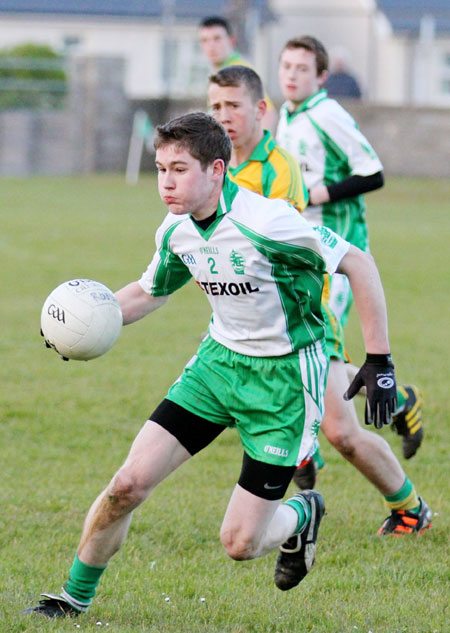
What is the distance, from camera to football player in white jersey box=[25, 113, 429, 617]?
169 inches

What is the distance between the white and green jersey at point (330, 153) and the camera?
673cm

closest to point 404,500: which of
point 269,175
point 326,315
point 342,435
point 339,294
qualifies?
point 342,435

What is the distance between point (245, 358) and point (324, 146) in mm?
2655

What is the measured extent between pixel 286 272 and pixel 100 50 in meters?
40.0

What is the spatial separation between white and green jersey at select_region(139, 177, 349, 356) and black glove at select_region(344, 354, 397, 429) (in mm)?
309

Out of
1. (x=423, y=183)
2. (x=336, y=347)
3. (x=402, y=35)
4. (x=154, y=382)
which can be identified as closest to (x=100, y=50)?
(x=402, y=35)

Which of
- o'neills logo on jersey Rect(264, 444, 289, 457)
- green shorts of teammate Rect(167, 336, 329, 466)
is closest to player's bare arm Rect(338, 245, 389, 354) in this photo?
green shorts of teammate Rect(167, 336, 329, 466)

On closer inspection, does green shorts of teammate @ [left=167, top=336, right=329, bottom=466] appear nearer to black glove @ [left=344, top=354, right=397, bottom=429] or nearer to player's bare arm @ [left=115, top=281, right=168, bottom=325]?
black glove @ [left=344, top=354, right=397, bottom=429]

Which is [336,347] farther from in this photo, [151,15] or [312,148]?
[151,15]

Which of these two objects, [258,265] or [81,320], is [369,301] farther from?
[81,320]

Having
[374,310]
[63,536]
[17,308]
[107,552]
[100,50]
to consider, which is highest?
[374,310]

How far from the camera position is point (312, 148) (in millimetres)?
6805

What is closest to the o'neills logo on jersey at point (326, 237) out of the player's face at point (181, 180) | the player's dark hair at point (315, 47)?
the player's face at point (181, 180)

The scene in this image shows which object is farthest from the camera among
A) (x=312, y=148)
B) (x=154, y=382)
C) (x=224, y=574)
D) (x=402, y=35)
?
(x=402, y=35)
